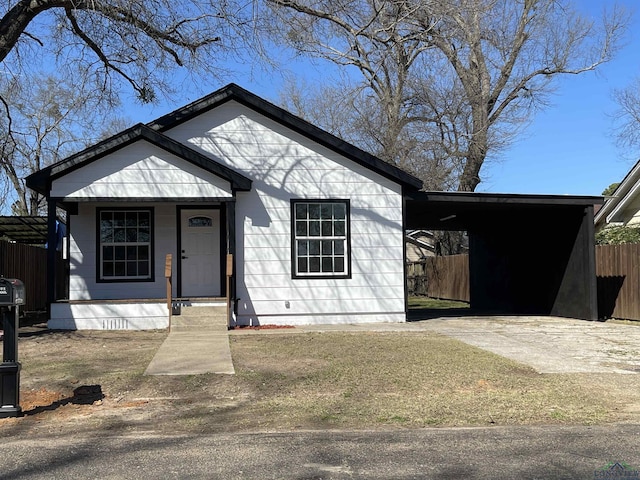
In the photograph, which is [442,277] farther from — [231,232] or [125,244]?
[125,244]

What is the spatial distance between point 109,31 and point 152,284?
562cm

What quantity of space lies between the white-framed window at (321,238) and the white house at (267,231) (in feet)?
0.08

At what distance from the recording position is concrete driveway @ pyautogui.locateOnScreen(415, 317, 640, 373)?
899cm

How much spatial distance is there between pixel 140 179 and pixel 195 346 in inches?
171

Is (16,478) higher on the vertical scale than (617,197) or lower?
lower

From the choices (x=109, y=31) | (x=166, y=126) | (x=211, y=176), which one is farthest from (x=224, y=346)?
(x=109, y=31)

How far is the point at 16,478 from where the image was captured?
440cm

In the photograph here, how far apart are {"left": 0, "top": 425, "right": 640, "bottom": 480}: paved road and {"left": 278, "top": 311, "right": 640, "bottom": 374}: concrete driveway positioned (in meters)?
3.32

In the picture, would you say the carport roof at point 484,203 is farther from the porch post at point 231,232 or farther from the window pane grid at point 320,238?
the porch post at point 231,232

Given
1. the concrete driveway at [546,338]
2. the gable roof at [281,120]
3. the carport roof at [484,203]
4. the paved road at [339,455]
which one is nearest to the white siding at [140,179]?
the gable roof at [281,120]

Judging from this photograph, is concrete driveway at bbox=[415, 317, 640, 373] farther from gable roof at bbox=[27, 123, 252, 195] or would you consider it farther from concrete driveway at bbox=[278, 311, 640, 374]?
gable roof at bbox=[27, 123, 252, 195]

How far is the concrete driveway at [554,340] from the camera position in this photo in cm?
899

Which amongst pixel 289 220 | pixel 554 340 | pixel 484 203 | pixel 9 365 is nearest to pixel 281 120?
pixel 289 220

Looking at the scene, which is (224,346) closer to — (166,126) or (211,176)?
(211,176)
